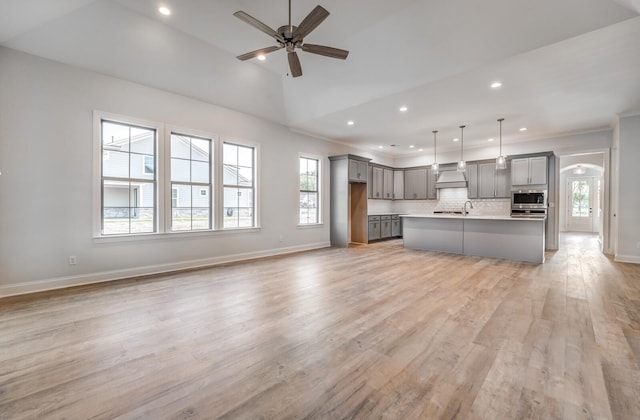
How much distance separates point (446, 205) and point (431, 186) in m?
0.79

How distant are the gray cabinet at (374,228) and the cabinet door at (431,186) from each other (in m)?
2.06

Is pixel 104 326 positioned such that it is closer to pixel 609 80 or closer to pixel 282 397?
pixel 282 397

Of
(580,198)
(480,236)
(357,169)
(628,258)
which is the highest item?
(357,169)

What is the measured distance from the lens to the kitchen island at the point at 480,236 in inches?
216

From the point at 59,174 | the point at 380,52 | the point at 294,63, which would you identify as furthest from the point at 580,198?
the point at 59,174

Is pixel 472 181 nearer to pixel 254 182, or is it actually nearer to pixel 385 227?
pixel 385 227

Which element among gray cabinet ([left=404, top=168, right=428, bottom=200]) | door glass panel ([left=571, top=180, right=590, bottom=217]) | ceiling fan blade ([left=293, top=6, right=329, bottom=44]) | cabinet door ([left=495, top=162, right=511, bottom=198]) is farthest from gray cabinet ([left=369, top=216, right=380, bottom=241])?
door glass panel ([left=571, top=180, right=590, bottom=217])

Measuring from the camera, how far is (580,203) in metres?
12.0

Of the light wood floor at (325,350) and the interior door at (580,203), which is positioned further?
the interior door at (580,203)

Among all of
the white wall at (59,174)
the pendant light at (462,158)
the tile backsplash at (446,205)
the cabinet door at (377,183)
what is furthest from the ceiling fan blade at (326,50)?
the tile backsplash at (446,205)

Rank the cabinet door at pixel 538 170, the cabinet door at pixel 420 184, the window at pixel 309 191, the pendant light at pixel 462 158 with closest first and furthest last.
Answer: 1. the pendant light at pixel 462 158
2. the cabinet door at pixel 538 170
3. the window at pixel 309 191
4. the cabinet door at pixel 420 184

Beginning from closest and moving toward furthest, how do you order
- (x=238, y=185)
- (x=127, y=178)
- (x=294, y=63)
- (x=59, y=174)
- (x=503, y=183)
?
(x=294, y=63)
(x=59, y=174)
(x=127, y=178)
(x=238, y=185)
(x=503, y=183)

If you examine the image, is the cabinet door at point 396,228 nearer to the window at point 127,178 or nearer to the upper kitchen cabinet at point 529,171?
the upper kitchen cabinet at point 529,171

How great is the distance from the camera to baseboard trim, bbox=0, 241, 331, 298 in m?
3.56
